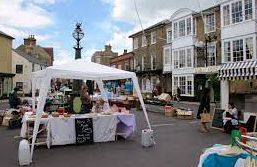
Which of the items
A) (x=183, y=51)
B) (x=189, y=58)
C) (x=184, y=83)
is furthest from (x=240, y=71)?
(x=183, y=51)

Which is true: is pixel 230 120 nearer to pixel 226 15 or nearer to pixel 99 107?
pixel 99 107

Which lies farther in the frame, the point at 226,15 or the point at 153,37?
the point at 153,37

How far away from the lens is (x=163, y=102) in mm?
28250

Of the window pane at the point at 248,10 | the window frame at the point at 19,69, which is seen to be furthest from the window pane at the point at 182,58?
the window frame at the point at 19,69

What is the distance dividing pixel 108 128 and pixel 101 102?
2025 millimetres

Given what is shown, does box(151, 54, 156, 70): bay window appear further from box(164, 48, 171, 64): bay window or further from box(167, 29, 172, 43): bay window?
box(167, 29, 172, 43): bay window

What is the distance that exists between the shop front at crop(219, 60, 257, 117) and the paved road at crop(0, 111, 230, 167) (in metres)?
2.18

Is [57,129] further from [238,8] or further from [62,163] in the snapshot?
[238,8]

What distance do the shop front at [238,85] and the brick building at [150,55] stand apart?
26025mm

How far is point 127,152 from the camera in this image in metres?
10.2

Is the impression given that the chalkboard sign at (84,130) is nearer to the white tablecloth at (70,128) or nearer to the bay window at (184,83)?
the white tablecloth at (70,128)

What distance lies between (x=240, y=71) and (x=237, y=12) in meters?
16.9

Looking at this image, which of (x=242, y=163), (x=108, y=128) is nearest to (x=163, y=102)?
(x=108, y=128)

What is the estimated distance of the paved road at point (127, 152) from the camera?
8.90 m
